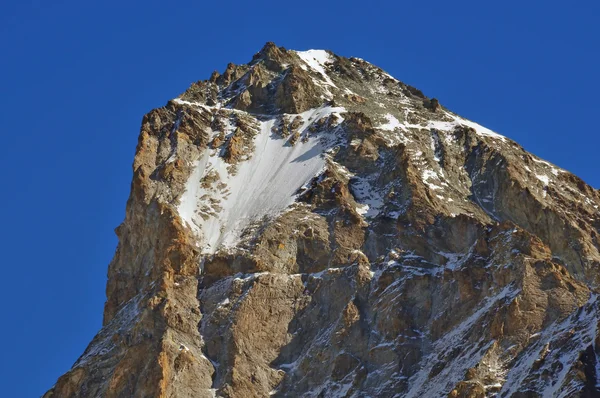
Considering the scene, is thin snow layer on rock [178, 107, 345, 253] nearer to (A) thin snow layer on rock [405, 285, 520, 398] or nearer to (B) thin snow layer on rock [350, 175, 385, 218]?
(B) thin snow layer on rock [350, 175, 385, 218]

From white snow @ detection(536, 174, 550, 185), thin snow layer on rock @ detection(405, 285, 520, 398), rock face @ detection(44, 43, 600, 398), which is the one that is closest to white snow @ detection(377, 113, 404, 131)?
rock face @ detection(44, 43, 600, 398)

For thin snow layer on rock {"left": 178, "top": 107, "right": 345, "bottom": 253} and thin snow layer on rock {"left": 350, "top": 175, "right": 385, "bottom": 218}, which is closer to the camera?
thin snow layer on rock {"left": 350, "top": 175, "right": 385, "bottom": 218}

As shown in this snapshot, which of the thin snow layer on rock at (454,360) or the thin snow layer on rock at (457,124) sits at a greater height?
the thin snow layer on rock at (457,124)

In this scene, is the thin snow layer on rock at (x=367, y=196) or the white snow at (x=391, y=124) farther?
the white snow at (x=391, y=124)

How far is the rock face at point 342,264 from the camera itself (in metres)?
126

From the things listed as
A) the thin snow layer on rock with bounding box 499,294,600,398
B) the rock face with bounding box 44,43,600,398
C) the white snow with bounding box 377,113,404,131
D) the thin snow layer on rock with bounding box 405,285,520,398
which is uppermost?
the white snow with bounding box 377,113,404,131

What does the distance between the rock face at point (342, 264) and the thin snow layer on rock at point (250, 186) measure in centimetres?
26

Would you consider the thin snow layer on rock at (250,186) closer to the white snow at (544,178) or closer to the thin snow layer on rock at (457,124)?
the thin snow layer on rock at (457,124)

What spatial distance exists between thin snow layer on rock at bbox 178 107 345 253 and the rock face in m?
0.26

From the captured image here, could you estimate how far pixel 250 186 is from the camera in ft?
516

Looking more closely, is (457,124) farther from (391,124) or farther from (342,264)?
(342,264)

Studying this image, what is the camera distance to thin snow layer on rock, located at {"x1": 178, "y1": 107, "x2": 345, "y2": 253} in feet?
488

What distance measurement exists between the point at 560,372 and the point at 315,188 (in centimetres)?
4293

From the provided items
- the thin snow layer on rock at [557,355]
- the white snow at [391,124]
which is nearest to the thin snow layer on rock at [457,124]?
the white snow at [391,124]
